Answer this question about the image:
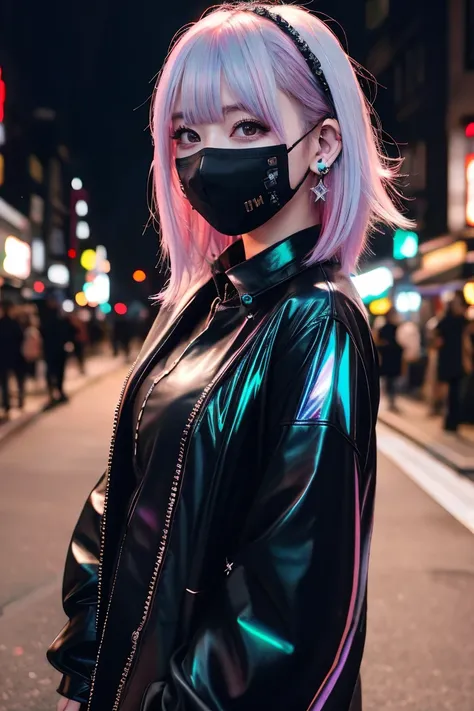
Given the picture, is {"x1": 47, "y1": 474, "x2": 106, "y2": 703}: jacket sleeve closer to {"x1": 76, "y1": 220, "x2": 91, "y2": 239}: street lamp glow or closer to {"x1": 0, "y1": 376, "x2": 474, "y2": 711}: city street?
{"x1": 0, "y1": 376, "x2": 474, "y2": 711}: city street

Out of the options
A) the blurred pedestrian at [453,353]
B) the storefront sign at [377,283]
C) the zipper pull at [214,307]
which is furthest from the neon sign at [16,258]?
the zipper pull at [214,307]

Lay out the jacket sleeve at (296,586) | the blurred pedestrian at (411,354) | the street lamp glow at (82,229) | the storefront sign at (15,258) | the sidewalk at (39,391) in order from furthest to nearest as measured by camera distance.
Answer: the street lamp glow at (82,229) < the storefront sign at (15,258) < the blurred pedestrian at (411,354) < the sidewalk at (39,391) < the jacket sleeve at (296,586)

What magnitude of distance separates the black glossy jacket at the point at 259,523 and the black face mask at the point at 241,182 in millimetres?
79

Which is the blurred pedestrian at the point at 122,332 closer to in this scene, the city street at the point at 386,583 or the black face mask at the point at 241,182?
the city street at the point at 386,583

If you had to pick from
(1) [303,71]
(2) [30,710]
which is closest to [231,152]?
(1) [303,71]

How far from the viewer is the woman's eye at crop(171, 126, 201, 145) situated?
1.57m

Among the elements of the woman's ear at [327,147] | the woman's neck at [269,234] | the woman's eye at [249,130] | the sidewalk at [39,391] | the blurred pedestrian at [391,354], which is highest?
the woman's eye at [249,130]

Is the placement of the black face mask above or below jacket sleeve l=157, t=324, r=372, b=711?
above

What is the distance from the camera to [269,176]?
4.99 feet

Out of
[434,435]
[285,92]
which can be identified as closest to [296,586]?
[285,92]

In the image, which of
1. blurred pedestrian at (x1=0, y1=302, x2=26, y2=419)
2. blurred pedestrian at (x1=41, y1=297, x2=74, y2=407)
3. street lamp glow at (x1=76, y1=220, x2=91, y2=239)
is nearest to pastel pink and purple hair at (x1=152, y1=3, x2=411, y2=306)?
blurred pedestrian at (x1=0, y1=302, x2=26, y2=419)

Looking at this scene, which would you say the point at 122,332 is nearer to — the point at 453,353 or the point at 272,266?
the point at 453,353

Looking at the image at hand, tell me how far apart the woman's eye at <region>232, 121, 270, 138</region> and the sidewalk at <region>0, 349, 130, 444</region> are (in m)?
11.1

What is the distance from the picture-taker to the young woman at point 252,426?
1.22 m
